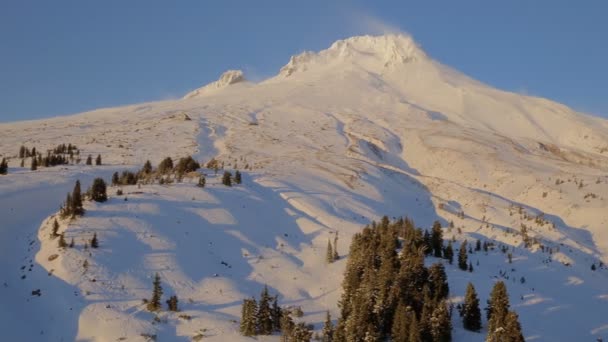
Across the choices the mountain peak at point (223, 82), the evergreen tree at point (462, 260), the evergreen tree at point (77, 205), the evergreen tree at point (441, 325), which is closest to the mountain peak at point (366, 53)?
the mountain peak at point (223, 82)

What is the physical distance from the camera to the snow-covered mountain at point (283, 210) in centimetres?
2606

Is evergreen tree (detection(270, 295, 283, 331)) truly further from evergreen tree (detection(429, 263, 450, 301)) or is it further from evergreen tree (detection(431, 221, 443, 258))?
evergreen tree (detection(431, 221, 443, 258))

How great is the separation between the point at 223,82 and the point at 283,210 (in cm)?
11140

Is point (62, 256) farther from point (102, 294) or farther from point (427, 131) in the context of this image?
point (427, 131)

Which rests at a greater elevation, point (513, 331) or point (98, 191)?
point (98, 191)

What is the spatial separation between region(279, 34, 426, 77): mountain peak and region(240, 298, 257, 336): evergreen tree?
415 ft

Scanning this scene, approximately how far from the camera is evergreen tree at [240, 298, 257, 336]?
23.8m

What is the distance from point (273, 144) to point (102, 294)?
46.7m

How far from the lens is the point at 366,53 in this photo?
15675 cm

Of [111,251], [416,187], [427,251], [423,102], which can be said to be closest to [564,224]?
[416,187]

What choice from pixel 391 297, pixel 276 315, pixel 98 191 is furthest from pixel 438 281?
pixel 98 191

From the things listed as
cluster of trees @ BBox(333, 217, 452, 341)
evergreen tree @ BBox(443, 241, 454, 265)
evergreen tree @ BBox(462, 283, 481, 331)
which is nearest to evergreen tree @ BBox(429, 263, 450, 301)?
cluster of trees @ BBox(333, 217, 452, 341)

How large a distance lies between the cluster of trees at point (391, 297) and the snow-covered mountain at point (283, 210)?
1.86 m

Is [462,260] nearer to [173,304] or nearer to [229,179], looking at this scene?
[173,304]
